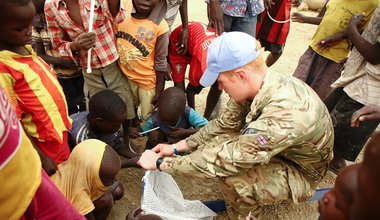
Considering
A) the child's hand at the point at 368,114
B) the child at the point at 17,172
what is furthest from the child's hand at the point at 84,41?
the child's hand at the point at 368,114

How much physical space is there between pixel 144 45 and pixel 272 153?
1.25 metres

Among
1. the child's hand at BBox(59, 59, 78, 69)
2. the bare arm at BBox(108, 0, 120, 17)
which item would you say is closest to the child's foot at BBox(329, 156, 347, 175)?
the bare arm at BBox(108, 0, 120, 17)

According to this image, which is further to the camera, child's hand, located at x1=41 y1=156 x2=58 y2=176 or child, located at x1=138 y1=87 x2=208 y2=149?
child, located at x1=138 y1=87 x2=208 y2=149

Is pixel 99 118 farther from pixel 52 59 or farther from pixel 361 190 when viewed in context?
pixel 361 190

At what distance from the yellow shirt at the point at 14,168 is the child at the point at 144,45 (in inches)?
67.5

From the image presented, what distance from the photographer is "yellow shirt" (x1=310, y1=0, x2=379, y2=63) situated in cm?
272

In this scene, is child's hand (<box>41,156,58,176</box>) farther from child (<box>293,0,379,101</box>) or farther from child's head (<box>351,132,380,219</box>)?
child (<box>293,0,379,101</box>)

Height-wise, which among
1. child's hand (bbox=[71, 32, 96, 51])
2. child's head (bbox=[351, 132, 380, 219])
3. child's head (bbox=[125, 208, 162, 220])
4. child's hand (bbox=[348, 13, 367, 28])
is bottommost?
child's head (bbox=[125, 208, 162, 220])

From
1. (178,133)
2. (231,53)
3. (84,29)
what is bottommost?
(178,133)

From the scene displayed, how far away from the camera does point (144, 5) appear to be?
101 inches

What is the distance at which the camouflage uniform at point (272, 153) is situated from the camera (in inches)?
73.7

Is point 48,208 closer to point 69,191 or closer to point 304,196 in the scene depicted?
point 69,191

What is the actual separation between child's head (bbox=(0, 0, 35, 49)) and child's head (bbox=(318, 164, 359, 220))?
58.0 inches

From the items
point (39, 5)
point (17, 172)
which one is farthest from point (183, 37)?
point (17, 172)
